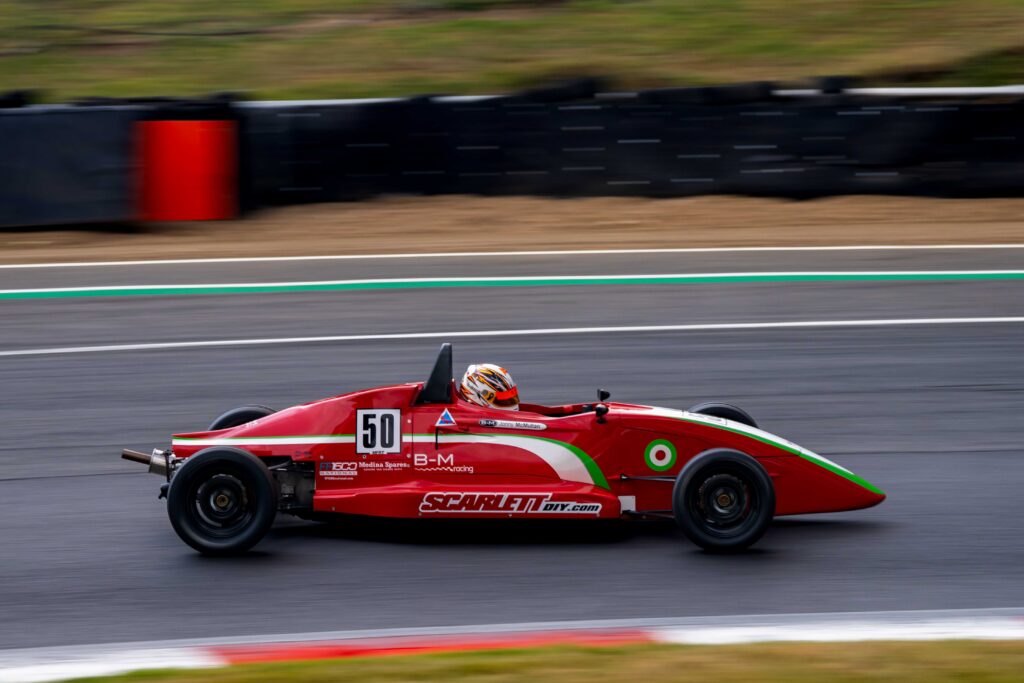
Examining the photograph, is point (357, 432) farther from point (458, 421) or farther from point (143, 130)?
point (143, 130)

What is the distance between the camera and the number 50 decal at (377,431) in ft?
23.9

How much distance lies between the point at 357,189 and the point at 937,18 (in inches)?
437

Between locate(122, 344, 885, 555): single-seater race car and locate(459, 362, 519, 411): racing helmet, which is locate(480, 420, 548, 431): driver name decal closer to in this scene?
locate(122, 344, 885, 555): single-seater race car

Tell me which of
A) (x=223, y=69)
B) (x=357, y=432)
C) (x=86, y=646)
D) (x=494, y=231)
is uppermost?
(x=223, y=69)

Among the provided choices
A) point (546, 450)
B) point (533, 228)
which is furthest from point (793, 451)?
point (533, 228)

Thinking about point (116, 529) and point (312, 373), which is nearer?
point (116, 529)

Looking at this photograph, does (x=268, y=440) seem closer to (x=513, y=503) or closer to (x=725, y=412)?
(x=513, y=503)

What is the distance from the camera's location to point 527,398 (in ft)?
34.4

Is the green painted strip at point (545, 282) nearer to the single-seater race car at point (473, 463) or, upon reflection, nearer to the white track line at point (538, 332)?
the white track line at point (538, 332)

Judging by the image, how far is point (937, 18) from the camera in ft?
73.2

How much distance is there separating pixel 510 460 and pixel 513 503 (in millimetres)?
237

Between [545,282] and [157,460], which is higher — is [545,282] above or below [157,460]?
above

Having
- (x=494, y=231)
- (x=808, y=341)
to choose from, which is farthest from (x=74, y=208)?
(x=808, y=341)

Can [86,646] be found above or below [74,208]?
below
